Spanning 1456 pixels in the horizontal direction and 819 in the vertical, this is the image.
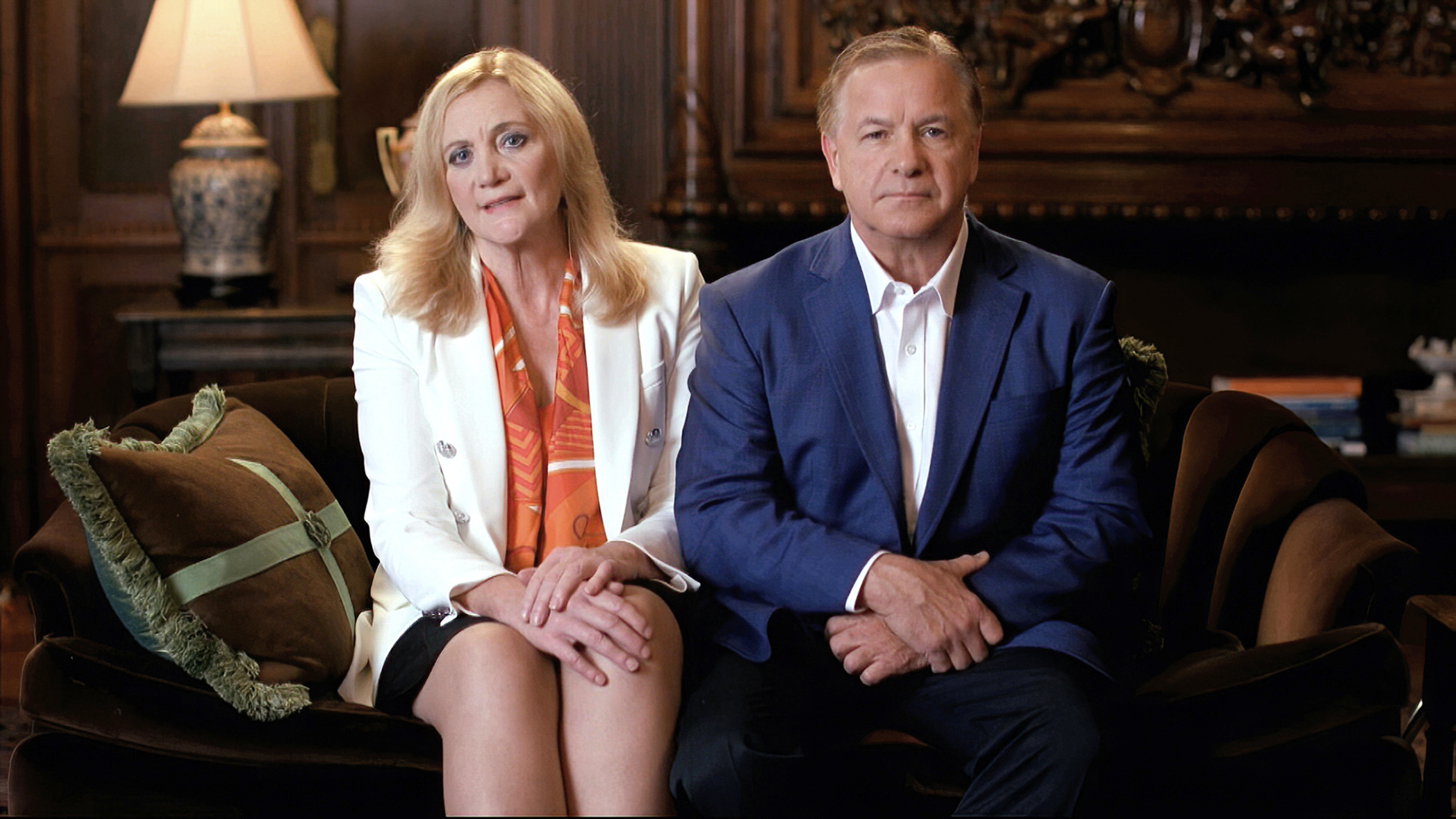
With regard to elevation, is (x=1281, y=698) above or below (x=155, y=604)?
below

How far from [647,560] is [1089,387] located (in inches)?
25.7

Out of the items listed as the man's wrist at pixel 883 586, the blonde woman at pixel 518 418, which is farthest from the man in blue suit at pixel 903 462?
the blonde woman at pixel 518 418

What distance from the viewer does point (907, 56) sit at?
6.27ft

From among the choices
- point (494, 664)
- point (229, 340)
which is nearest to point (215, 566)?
point (494, 664)

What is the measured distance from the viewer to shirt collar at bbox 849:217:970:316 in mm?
1970

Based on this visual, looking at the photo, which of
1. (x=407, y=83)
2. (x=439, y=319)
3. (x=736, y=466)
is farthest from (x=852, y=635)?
(x=407, y=83)

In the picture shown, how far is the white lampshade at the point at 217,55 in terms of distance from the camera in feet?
10.7

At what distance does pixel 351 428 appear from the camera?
7.94 ft

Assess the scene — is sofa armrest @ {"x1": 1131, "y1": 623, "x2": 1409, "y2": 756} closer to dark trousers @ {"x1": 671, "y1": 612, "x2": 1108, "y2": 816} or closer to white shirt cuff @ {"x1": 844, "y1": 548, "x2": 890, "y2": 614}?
dark trousers @ {"x1": 671, "y1": 612, "x2": 1108, "y2": 816}

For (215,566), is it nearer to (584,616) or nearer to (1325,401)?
(584,616)

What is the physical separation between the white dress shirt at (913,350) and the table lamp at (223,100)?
6.20ft

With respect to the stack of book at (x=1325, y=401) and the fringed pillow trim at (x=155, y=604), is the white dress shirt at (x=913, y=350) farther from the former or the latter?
the stack of book at (x=1325, y=401)

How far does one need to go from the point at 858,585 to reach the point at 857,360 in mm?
318

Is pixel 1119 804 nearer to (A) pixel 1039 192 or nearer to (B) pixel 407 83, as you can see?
(A) pixel 1039 192
